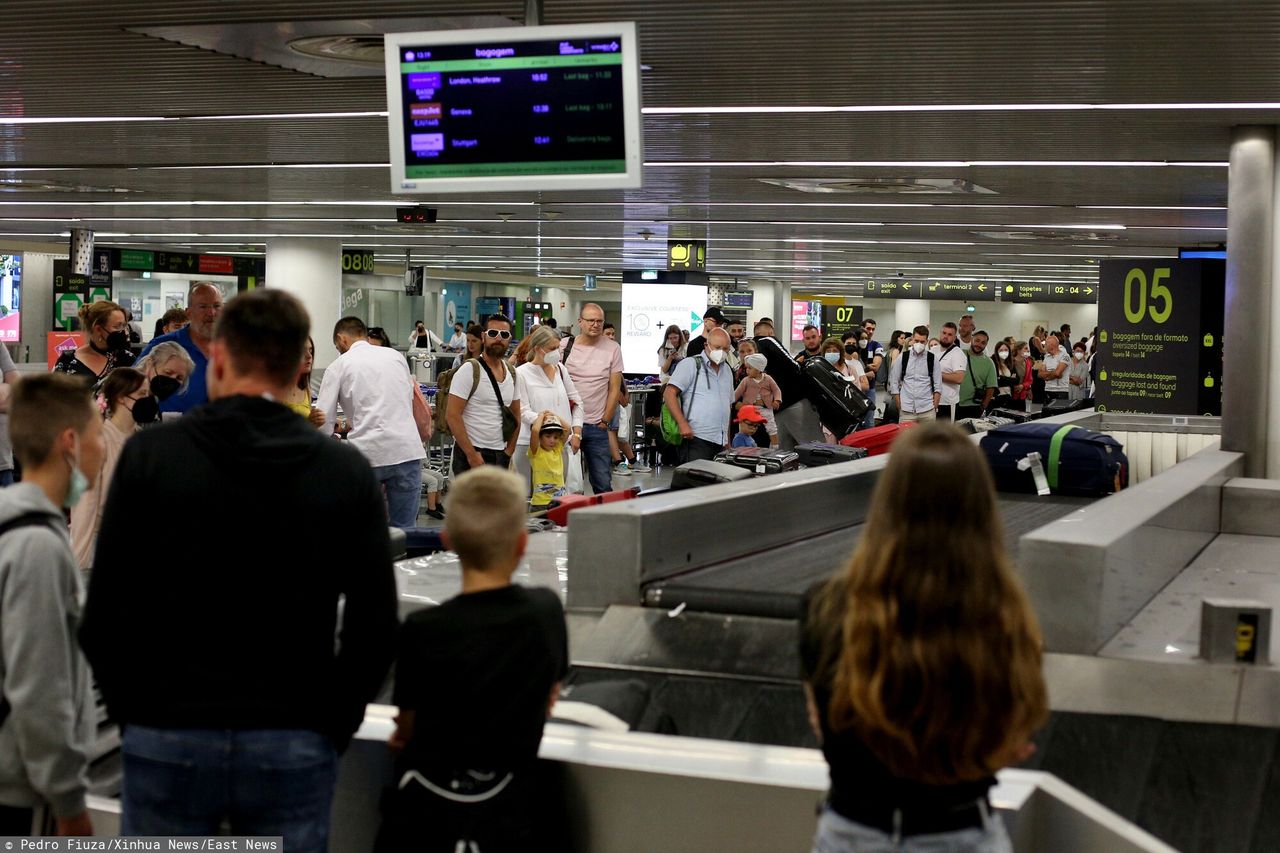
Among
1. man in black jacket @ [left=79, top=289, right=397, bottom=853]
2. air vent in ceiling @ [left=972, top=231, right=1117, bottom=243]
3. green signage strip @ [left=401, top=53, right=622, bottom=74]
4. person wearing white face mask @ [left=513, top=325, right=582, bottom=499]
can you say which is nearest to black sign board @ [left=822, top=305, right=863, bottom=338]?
air vent in ceiling @ [left=972, top=231, right=1117, bottom=243]

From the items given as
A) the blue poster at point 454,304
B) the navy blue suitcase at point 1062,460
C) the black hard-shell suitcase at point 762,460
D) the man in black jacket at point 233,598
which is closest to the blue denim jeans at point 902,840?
the man in black jacket at point 233,598

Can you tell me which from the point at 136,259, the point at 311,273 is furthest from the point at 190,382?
the point at 136,259

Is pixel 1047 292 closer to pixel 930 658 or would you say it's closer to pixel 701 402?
pixel 701 402

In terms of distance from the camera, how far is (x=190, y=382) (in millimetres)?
7348

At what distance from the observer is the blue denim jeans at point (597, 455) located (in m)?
11.3

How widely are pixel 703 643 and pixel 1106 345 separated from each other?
311 inches

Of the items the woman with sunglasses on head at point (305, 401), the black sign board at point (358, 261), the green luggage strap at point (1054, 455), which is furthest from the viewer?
the black sign board at point (358, 261)

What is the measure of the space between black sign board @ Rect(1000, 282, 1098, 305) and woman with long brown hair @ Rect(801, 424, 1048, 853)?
35.7 m

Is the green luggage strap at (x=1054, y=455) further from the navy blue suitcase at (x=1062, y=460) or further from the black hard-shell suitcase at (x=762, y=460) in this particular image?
the black hard-shell suitcase at (x=762, y=460)

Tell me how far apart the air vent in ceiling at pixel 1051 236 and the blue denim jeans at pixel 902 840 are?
18498 mm

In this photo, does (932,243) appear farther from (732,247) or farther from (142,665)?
(142,665)

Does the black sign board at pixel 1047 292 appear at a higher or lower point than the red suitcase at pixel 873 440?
higher

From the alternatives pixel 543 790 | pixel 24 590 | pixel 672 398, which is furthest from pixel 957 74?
pixel 24 590

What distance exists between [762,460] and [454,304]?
1497 inches
